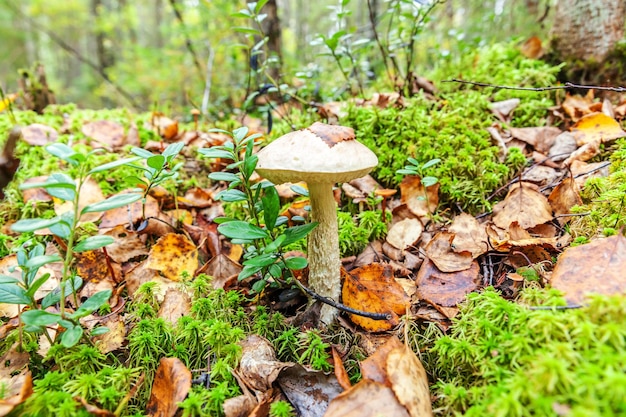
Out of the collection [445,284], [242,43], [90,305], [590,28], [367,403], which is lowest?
[367,403]

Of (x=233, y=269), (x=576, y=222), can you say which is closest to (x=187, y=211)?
(x=233, y=269)

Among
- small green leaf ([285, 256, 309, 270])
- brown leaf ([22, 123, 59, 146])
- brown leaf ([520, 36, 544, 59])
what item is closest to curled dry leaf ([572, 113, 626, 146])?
brown leaf ([520, 36, 544, 59])

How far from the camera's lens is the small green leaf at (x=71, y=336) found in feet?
4.17

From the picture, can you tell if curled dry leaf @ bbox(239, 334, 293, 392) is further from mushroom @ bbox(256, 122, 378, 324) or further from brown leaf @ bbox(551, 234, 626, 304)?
brown leaf @ bbox(551, 234, 626, 304)

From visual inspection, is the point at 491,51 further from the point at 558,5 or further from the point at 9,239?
the point at 9,239

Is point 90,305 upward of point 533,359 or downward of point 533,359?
upward

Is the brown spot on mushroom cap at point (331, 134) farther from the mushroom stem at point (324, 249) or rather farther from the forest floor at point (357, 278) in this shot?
the mushroom stem at point (324, 249)

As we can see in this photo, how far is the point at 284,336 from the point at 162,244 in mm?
951

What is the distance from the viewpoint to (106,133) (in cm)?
310

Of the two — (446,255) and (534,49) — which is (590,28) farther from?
(446,255)

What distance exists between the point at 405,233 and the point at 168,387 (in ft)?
4.80

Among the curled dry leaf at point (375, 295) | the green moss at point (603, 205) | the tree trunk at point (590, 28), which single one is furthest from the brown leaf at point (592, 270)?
the tree trunk at point (590, 28)

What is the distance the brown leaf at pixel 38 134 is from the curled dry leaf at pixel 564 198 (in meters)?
3.64

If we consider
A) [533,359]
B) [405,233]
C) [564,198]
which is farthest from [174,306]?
[564,198]
